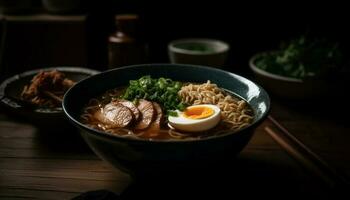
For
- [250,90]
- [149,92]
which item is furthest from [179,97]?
[250,90]

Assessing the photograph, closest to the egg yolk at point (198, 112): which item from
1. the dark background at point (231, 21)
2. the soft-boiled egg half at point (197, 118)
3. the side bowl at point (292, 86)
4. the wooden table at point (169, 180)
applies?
the soft-boiled egg half at point (197, 118)

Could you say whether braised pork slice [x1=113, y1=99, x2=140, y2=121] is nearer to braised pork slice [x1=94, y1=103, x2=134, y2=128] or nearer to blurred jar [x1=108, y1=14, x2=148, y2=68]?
braised pork slice [x1=94, y1=103, x2=134, y2=128]

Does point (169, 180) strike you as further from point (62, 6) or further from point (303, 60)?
point (62, 6)

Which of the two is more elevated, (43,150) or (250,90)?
(250,90)

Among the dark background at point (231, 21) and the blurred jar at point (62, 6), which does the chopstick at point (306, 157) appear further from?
the blurred jar at point (62, 6)

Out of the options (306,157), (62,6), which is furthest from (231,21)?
(306,157)

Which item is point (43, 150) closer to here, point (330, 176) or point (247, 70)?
point (330, 176)
